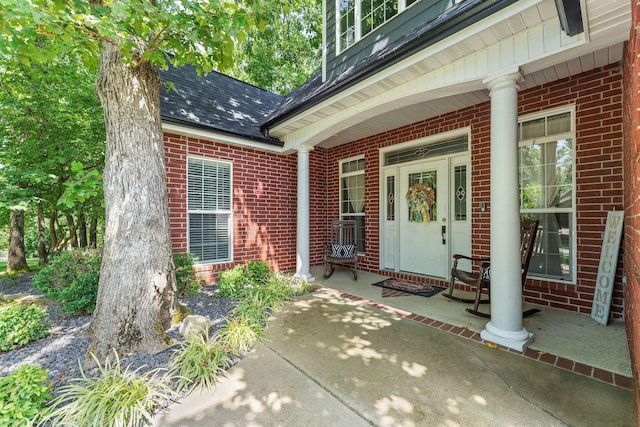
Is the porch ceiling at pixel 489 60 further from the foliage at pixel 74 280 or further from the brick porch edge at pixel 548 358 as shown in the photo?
the foliage at pixel 74 280

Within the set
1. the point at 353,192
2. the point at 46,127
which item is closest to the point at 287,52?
the point at 353,192

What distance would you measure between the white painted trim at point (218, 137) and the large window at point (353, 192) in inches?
65.0

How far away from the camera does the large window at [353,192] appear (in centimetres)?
596

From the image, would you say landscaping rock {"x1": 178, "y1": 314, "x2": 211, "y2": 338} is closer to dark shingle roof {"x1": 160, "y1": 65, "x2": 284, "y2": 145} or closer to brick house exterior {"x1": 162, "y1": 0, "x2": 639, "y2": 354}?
brick house exterior {"x1": 162, "y1": 0, "x2": 639, "y2": 354}

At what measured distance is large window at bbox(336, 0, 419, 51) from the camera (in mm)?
4297

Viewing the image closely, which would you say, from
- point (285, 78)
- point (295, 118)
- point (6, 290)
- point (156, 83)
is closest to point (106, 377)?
point (156, 83)

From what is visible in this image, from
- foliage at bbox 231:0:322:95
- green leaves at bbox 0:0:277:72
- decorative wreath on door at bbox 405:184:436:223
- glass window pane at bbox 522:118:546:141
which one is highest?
foliage at bbox 231:0:322:95

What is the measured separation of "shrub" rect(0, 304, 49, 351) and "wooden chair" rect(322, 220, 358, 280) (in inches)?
155

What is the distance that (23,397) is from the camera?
160cm

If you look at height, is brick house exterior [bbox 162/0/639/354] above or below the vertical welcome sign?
above

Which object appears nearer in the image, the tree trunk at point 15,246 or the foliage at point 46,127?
the foliage at point 46,127

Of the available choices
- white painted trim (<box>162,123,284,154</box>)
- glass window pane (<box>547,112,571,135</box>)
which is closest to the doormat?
glass window pane (<box>547,112,571,135</box>)

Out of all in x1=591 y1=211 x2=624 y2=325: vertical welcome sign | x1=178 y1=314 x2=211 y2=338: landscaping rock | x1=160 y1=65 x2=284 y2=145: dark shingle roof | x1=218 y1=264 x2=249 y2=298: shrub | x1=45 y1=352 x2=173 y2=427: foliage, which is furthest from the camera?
x1=160 y1=65 x2=284 y2=145: dark shingle roof

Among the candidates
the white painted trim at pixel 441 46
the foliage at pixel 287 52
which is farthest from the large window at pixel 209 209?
the foliage at pixel 287 52
